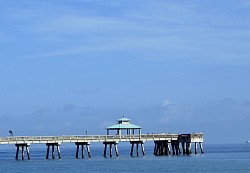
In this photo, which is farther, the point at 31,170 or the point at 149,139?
the point at 149,139

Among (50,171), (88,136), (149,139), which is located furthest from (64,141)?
(50,171)

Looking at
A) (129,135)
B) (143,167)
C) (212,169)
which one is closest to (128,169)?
(143,167)

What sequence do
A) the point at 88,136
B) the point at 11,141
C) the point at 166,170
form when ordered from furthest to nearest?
the point at 88,136
the point at 11,141
the point at 166,170

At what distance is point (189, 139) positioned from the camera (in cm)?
10938

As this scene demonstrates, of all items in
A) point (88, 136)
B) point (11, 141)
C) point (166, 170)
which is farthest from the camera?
point (88, 136)

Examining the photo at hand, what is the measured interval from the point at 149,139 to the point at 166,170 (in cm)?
2569

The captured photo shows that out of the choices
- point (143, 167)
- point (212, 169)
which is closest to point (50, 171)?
point (143, 167)

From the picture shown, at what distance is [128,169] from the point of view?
277ft

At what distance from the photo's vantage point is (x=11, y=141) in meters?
98.0

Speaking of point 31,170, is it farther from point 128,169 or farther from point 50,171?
point 128,169

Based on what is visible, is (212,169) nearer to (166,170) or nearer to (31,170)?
(166,170)

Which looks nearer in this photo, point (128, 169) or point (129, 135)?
point (128, 169)

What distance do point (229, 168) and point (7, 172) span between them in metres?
24.7

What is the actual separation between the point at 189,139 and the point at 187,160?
10.5m
